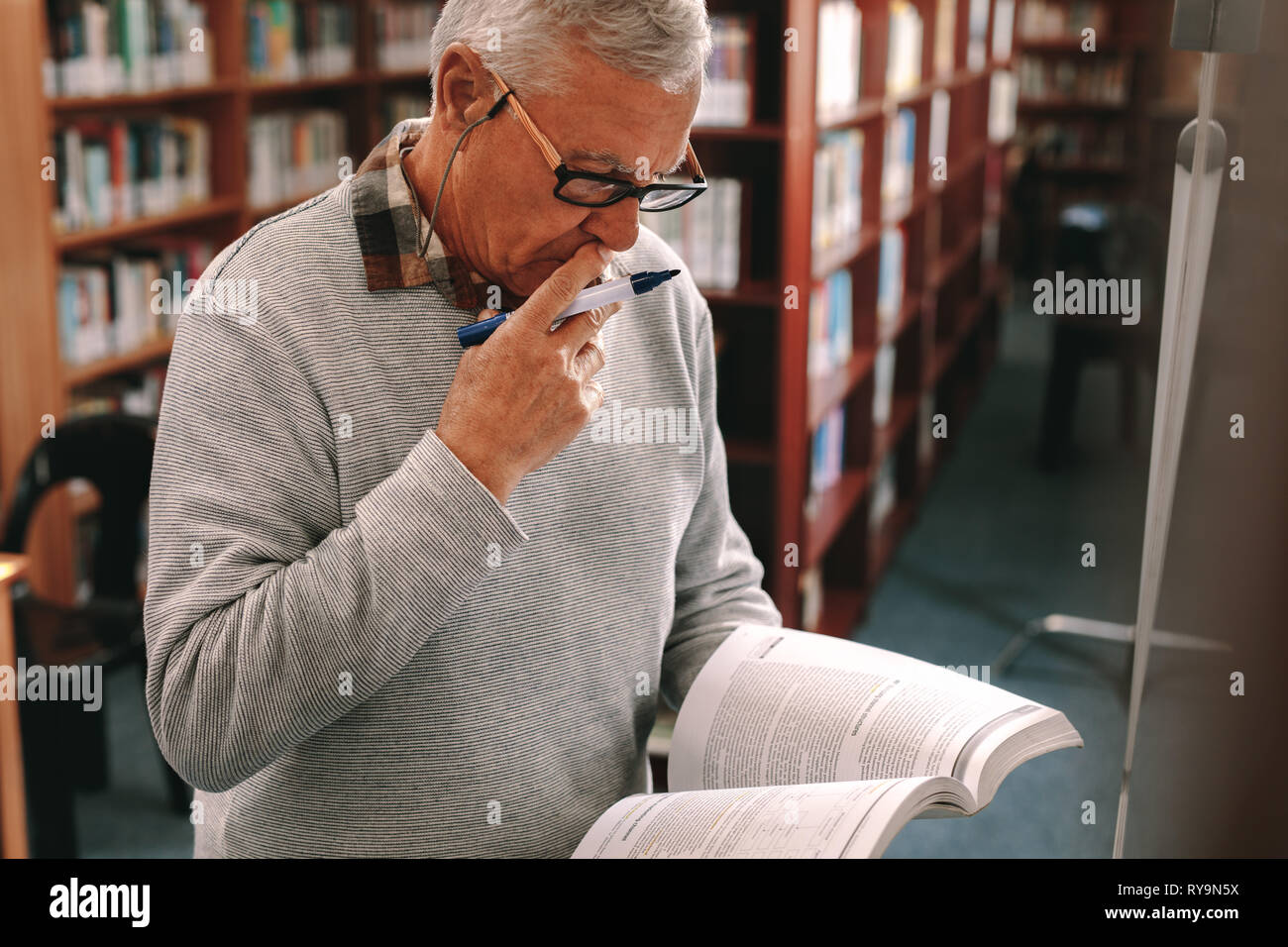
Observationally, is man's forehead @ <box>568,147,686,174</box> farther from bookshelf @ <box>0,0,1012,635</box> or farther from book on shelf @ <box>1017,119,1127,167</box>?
book on shelf @ <box>1017,119,1127,167</box>

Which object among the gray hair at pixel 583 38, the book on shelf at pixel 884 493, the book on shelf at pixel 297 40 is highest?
the book on shelf at pixel 297 40

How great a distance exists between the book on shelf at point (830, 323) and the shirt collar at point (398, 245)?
87.3 inches

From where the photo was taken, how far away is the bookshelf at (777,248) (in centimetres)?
283

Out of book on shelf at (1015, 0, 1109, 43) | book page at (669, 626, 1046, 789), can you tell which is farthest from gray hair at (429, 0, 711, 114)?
book on shelf at (1015, 0, 1109, 43)

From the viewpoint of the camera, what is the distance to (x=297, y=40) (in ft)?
13.4

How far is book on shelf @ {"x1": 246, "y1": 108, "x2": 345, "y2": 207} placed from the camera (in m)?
3.92

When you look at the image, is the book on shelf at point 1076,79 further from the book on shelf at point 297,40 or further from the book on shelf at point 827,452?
the book on shelf at point 827,452

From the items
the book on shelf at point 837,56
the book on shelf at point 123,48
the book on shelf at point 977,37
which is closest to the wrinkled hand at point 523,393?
the book on shelf at point 837,56

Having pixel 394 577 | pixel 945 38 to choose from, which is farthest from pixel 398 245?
pixel 945 38

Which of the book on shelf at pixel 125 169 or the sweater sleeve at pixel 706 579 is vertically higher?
the book on shelf at pixel 125 169

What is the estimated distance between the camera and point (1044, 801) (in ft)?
9.24

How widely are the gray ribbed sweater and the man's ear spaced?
0.37 feet

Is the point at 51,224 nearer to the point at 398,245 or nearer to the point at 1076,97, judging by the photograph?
the point at 398,245

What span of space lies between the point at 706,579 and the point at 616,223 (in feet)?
1.29
